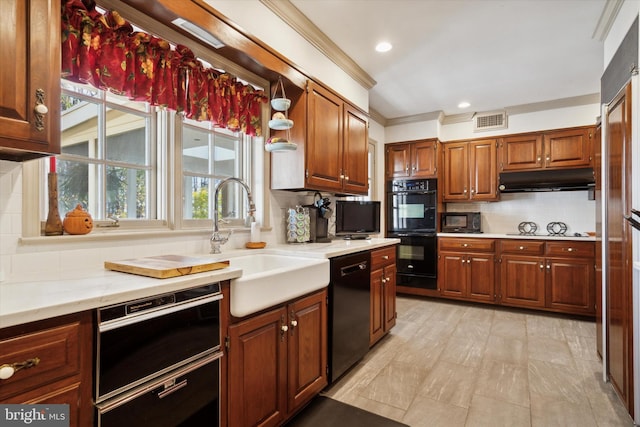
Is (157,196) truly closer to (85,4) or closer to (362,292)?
(85,4)

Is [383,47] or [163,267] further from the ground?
[383,47]

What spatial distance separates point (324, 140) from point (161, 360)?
2.07 m

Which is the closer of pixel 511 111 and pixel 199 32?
pixel 199 32

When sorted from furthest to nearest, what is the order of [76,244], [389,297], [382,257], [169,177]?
[389,297]
[382,257]
[169,177]
[76,244]

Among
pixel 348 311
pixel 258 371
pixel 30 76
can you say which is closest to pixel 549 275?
pixel 348 311

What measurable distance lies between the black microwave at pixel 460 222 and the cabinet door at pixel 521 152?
767mm

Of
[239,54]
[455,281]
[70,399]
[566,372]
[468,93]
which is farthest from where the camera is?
[455,281]

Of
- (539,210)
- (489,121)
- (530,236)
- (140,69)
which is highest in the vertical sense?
(489,121)

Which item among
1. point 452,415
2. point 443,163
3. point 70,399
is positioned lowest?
point 452,415

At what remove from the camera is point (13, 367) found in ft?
2.72

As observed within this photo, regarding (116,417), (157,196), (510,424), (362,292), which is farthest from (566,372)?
(157,196)

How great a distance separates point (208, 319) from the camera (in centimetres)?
133

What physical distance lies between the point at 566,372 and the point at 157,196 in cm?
319

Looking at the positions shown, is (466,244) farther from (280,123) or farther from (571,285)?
(280,123)
